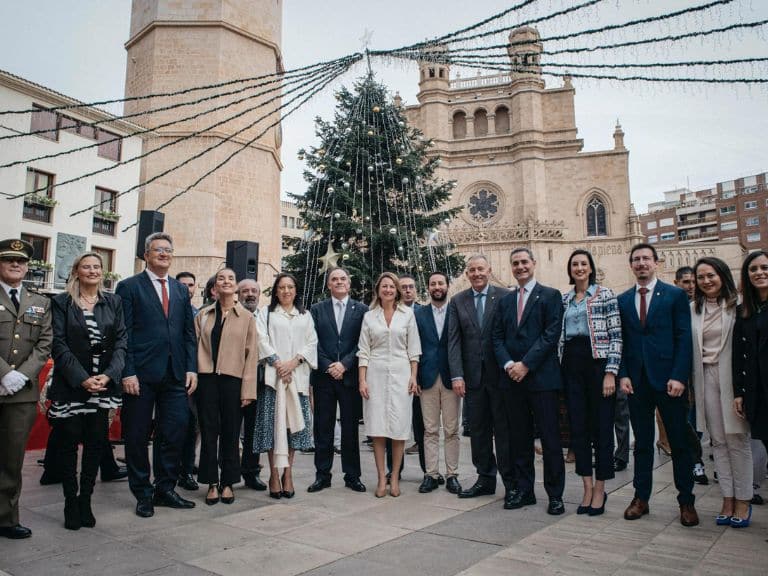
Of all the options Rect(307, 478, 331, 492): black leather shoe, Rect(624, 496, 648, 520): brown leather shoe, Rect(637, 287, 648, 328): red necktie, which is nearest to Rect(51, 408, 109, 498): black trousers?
Rect(307, 478, 331, 492): black leather shoe

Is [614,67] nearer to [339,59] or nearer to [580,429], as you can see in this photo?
[339,59]

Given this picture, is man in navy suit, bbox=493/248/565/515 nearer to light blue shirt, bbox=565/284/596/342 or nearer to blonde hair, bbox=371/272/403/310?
light blue shirt, bbox=565/284/596/342

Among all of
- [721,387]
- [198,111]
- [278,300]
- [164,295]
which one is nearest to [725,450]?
[721,387]

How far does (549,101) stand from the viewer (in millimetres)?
38250

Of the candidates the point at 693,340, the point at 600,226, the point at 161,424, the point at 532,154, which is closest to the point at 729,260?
the point at 600,226

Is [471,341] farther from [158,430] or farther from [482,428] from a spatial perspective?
[158,430]

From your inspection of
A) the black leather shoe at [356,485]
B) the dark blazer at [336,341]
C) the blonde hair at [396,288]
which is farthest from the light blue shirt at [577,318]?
the black leather shoe at [356,485]

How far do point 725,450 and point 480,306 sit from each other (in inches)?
81.8

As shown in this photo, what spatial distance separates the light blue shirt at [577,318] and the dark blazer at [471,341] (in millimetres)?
594

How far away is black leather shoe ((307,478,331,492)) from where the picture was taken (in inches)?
179

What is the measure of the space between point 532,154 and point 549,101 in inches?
204

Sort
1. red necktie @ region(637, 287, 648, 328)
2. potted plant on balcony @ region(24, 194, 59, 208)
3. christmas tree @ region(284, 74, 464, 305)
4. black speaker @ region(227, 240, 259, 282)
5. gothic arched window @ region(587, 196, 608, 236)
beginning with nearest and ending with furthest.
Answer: red necktie @ region(637, 287, 648, 328)
black speaker @ region(227, 240, 259, 282)
christmas tree @ region(284, 74, 464, 305)
potted plant on balcony @ region(24, 194, 59, 208)
gothic arched window @ region(587, 196, 608, 236)

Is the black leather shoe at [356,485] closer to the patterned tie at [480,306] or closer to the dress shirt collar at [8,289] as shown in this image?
the patterned tie at [480,306]

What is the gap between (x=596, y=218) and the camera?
3550 cm
